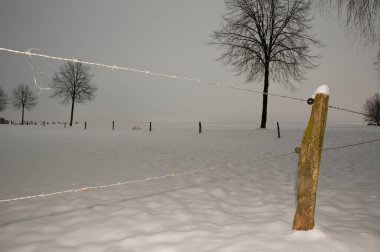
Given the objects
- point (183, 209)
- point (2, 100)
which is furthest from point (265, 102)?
point (2, 100)

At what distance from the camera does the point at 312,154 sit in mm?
3453

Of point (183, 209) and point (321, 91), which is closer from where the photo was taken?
point (321, 91)

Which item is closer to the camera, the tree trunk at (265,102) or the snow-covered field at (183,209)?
the snow-covered field at (183,209)

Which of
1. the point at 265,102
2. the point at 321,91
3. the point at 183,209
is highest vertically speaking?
the point at 265,102

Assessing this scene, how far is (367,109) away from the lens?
71250 mm

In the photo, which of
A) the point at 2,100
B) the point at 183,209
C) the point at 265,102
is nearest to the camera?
the point at 183,209

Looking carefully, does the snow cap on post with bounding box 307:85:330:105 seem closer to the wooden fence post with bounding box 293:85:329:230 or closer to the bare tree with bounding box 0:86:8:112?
the wooden fence post with bounding box 293:85:329:230

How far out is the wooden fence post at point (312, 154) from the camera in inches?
135

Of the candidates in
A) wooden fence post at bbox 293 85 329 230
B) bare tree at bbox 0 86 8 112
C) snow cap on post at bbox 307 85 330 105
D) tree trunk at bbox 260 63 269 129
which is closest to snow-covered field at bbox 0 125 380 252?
wooden fence post at bbox 293 85 329 230

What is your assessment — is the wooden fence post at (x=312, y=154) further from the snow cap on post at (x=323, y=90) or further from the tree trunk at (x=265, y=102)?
the tree trunk at (x=265, y=102)

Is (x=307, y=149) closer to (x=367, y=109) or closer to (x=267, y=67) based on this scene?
(x=267, y=67)

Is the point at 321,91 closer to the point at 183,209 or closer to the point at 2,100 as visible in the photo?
the point at 183,209

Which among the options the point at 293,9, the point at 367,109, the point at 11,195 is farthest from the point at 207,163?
the point at 367,109

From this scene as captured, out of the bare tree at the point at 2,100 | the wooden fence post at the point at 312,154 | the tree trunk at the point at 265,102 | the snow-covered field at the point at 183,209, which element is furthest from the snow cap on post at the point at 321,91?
the bare tree at the point at 2,100
